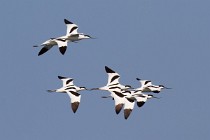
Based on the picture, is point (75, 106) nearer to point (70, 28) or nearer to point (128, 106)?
point (128, 106)

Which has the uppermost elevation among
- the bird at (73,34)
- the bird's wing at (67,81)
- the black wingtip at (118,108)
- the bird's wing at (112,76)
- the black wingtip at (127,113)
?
the bird at (73,34)

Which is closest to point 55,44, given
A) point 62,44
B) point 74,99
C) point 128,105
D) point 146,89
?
point 62,44

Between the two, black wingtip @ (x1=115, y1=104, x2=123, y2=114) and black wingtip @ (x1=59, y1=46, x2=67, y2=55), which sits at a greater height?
black wingtip @ (x1=59, y1=46, x2=67, y2=55)

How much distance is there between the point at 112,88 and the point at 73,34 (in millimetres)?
6194

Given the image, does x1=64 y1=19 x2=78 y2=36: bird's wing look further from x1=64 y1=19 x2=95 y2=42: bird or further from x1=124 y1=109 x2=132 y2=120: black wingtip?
x1=124 y1=109 x2=132 y2=120: black wingtip

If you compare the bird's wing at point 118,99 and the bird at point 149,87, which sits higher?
the bird at point 149,87

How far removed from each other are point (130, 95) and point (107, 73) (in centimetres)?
399

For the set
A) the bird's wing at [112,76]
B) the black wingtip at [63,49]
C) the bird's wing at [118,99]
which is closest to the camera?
the black wingtip at [63,49]

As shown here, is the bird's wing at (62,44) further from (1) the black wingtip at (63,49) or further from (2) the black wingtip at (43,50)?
(2) the black wingtip at (43,50)

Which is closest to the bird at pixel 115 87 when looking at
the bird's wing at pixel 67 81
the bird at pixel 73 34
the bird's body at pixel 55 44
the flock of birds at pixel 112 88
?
the flock of birds at pixel 112 88

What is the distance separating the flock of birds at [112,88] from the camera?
316ft

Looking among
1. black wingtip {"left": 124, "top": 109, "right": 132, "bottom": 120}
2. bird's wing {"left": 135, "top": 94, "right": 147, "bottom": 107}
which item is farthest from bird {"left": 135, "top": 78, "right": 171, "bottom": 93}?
black wingtip {"left": 124, "top": 109, "right": 132, "bottom": 120}

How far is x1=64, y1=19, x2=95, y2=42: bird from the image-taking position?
9925 cm

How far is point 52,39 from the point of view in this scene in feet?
324
